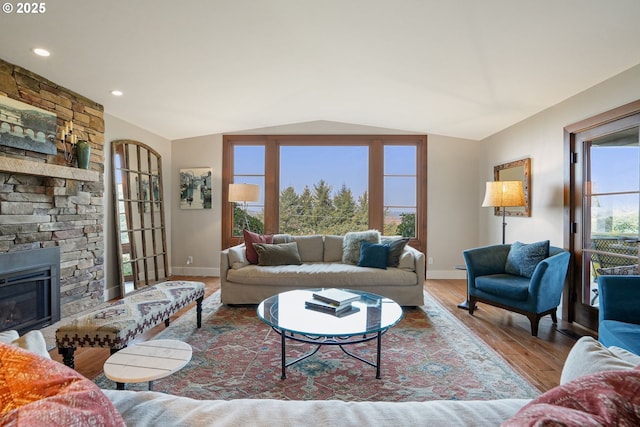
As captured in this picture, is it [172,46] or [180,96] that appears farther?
[180,96]

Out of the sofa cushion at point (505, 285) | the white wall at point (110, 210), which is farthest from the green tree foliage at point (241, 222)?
the sofa cushion at point (505, 285)

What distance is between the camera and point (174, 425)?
958 mm

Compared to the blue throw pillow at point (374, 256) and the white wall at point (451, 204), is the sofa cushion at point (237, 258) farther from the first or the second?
the white wall at point (451, 204)

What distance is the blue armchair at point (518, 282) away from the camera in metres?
2.92

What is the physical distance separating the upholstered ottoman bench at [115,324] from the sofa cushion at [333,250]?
2.05m

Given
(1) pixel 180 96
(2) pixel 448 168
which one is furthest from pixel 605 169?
(1) pixel 180 96

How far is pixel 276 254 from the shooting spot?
3.92 m

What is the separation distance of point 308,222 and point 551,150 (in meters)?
3.46

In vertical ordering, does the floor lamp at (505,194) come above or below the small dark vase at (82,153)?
below

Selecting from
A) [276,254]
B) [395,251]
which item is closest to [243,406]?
[276,254]

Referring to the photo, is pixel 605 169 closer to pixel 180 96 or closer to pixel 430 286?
pixel 430 286

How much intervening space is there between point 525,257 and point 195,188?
4.82 meters

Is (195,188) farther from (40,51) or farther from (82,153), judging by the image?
(40,51)

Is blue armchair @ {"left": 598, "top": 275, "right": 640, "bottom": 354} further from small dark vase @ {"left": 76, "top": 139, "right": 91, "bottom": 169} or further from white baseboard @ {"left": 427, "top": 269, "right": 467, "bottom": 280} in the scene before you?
small dark vase @ {"left": 76, "top": 139, "right": 91, "bottom": 169}
